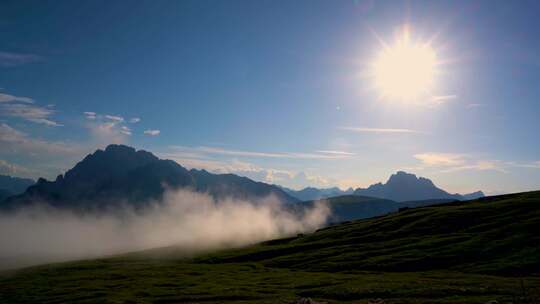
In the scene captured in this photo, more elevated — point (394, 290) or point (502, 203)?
point (502, 203)

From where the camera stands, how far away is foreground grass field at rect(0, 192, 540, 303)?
2340 inches

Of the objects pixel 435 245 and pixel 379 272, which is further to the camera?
pixel 435 245

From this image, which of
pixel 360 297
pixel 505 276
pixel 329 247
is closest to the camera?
pixel 360 297

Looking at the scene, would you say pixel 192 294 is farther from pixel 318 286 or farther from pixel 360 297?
pixel 360 297

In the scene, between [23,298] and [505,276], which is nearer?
[505,276]

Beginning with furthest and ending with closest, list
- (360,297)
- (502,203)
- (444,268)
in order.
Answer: (502,203) < (444,268) < (360,297)

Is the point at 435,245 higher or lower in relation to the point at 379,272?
higher

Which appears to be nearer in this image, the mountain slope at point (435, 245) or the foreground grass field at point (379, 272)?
the foreground grass field at point (379, 272)

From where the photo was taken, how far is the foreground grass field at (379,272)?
59.4m

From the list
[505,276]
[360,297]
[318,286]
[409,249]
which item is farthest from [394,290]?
[409,249]

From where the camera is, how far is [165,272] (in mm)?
111875

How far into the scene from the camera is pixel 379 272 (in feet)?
275

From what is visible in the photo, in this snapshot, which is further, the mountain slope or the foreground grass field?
the mountain slope

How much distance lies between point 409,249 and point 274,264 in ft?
124
